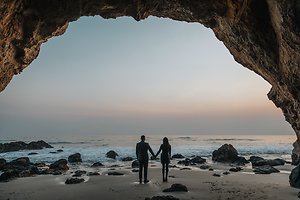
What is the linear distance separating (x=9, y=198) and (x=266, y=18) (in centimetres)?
1124

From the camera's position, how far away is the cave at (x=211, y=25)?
990 cm

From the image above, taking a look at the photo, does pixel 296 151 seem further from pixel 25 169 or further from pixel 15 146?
pixel 15 146

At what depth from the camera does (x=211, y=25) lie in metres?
13.7

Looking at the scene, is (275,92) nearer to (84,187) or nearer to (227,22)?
(227,22)

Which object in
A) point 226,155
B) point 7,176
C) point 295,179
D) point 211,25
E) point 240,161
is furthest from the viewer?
point 226,155

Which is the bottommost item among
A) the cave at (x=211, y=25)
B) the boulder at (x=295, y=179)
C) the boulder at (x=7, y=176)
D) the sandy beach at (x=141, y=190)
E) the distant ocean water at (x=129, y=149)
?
the distant ocean water at (x=129, y=149)

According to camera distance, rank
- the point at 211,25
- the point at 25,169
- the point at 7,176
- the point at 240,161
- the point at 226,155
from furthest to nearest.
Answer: the point at 226,155 → the point at 240,161 → the point at 25,169 → the point at 7,176 → the point at 211,25

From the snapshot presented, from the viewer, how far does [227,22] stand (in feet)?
40.1

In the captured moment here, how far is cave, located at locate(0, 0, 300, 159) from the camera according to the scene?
9.90 m

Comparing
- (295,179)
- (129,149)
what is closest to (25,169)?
(295,179)

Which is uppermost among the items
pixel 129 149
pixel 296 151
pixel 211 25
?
pixel 211 25

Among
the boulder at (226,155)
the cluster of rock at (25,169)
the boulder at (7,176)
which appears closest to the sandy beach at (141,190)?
the boulder at (7,176)

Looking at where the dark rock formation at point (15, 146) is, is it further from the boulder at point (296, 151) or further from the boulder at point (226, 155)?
the boulder at point (296, 151)

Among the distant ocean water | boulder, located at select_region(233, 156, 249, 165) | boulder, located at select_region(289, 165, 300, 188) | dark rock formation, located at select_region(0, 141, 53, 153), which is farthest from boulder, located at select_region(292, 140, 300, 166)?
dark rock formation, located at select_region(0, 141, 53, 153)
